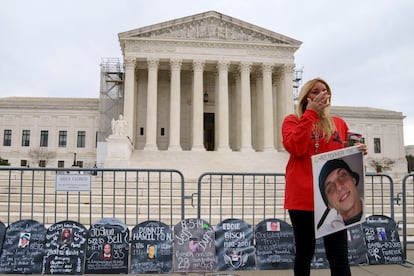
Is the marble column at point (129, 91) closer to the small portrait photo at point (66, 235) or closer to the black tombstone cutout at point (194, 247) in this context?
the small portrait photo at point (66, 235)

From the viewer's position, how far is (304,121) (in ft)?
11.6

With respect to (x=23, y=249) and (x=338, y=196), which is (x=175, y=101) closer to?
(x=23, y=249)

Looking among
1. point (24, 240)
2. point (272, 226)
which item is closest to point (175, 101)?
point (272, 226)

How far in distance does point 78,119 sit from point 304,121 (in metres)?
53.1

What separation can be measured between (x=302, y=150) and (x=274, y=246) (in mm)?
3130

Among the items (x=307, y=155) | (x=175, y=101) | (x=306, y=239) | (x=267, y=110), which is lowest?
(x=306, y=239)

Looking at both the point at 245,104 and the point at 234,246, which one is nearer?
the point at 234,246

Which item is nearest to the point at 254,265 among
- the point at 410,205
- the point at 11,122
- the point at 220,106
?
the point at 410,205

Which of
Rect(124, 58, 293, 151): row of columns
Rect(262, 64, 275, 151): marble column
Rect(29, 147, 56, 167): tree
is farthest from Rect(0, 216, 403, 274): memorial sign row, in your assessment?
Rect(29, 147, 56, 167): tree

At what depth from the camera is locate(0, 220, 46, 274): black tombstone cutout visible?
5.71 m

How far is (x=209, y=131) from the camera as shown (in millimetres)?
41688

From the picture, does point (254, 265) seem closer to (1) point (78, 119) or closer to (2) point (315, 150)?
(2) point (315, 150)

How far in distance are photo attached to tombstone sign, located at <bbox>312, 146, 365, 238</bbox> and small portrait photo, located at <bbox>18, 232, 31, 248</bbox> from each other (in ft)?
15.2

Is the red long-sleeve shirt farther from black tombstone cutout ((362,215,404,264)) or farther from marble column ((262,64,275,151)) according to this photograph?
marble column ((262,64,275,151))
